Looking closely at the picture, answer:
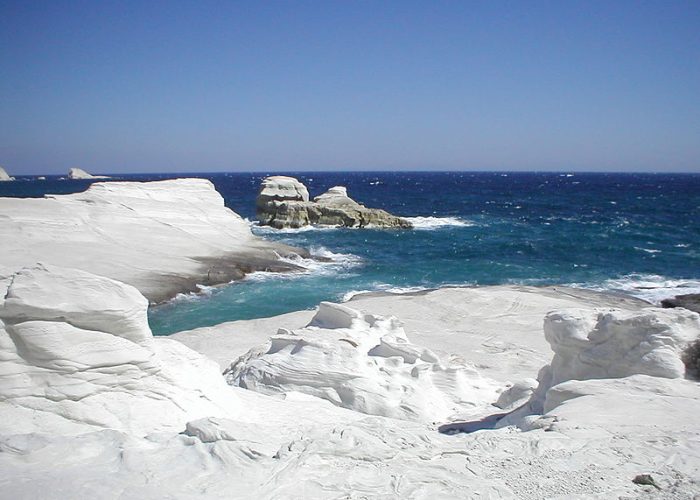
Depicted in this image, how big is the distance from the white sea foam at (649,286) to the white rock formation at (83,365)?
23059 millimetres

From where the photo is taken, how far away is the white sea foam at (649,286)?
84.5 ft

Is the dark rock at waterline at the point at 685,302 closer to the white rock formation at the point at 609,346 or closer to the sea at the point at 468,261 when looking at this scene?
the sea at the point at 468,261

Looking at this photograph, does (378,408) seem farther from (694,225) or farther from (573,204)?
(573,204)

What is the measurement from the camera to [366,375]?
10844 mm

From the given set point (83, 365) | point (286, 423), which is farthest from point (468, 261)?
point (83, 365)

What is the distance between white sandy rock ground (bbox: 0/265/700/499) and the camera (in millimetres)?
5219

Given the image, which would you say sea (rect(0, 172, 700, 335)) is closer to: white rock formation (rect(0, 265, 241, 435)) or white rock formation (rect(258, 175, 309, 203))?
white rock formation (rect(258, 175, 309, 203))

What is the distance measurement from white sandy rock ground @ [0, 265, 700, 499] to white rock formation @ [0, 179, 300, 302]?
53.0 feet

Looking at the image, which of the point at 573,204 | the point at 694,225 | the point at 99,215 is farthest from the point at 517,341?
the point at 573,204

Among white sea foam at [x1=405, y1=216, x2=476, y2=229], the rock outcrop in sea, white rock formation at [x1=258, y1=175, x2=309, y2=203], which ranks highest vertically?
white rock formation at [x1=258, y1=175, x2=309, y2=203]

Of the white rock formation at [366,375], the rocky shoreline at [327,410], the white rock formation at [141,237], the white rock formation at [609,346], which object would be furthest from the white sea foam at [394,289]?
the white rock formation at [609,346]

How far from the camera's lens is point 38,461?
5.50 m

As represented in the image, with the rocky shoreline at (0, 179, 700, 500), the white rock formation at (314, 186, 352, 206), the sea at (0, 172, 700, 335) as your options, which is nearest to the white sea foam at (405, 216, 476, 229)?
the sea at (0, 172, 700, 335)

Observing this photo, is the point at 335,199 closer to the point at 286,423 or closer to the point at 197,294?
the point at 197,294
